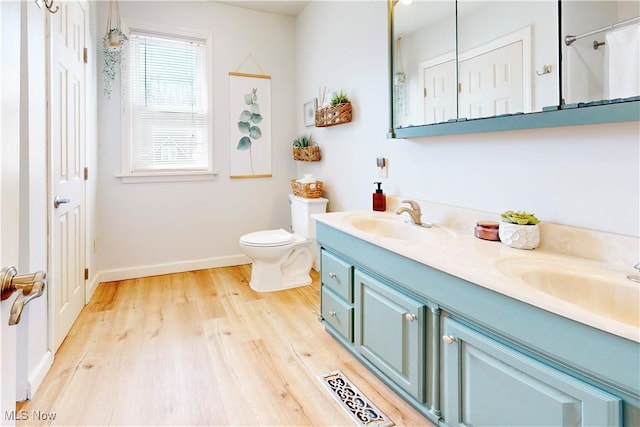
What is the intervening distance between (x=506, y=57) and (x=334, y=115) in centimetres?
149

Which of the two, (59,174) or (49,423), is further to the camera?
(59,174)

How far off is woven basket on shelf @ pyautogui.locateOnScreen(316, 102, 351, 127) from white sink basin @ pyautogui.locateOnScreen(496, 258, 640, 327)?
5.92 ft

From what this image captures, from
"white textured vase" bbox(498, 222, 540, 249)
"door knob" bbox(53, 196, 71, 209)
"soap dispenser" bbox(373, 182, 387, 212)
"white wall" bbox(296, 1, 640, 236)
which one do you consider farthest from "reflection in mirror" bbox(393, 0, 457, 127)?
"door knob" bbox(53, 196, 71, 209)

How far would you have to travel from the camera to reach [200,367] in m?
2.00

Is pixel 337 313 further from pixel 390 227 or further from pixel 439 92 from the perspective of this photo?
pixel 439 92


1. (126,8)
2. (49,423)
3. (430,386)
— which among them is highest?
(126,8)

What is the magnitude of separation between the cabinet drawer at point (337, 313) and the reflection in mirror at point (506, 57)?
1197 millimetres

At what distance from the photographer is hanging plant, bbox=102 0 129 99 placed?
314cm

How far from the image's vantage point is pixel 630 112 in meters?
1.21

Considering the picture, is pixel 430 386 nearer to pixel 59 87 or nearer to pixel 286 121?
pixel 59 87

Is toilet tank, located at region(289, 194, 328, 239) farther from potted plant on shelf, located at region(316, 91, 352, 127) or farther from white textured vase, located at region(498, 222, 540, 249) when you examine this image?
white textured vase, located at region(498, 222, 540, 249)

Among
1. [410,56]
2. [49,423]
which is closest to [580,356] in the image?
[410,56]

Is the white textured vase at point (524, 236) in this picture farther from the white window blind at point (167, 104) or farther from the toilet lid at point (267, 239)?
the white window blind at point (167, 104)

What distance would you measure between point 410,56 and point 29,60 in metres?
1.93
